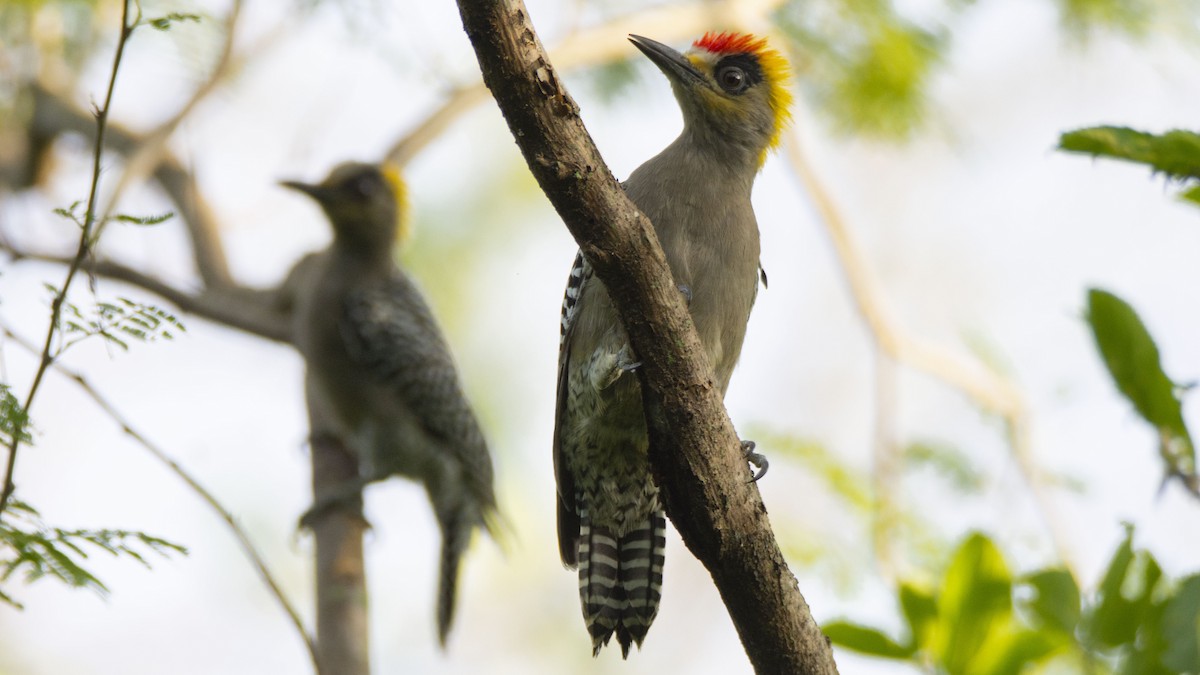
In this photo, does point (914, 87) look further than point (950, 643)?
Yes

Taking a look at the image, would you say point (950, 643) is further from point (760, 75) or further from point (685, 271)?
point (760, 75)

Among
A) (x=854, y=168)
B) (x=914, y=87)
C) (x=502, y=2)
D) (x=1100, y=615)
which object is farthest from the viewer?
(x=854, y=168)

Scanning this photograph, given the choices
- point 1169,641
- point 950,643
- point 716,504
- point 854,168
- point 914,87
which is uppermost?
point 854,168

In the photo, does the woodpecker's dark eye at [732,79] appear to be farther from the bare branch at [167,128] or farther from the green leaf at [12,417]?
the green leaf at [12,417]

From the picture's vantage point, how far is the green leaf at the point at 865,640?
4.09 metres

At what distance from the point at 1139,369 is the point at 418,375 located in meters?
7.06

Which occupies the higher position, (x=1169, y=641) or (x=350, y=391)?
(x=350, y=391)

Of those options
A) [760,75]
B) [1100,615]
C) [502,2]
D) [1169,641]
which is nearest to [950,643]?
[1100,615]

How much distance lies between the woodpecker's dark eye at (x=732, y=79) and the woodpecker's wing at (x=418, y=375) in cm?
444

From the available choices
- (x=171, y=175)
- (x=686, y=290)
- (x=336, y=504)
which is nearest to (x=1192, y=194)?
(x=686, y=290)

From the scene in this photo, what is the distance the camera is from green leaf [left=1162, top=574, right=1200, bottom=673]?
3.20 meters

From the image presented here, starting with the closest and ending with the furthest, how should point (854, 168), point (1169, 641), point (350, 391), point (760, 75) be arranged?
point (1169, 641) < point (760, 75) < point (350, 391) < point (854, 168)

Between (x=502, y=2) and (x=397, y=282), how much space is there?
754 centimetres

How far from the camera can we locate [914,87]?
339 inches
